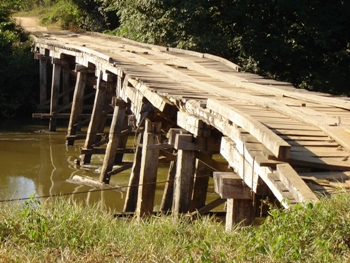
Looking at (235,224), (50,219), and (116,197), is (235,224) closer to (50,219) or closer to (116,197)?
(50,219)

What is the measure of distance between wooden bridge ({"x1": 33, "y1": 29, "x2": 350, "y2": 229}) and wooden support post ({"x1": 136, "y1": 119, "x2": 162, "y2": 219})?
1 cm

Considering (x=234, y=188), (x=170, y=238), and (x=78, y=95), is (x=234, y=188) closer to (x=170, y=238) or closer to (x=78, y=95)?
(x=170, y=238)

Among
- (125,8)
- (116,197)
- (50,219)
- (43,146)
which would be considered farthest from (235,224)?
(125,8)

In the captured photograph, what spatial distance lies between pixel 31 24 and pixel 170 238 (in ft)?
79.9

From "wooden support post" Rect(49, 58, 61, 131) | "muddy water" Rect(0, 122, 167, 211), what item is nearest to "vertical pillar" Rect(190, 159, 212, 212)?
"muddy water" Rect(0, 122, 167, 211)

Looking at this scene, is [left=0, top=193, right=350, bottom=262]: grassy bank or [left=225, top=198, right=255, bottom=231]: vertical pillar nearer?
[left=0, top=193, right=350, bottom=262]: grassy bank

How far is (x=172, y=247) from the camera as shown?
13.0 feet

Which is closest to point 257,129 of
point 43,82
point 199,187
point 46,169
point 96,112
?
point 199,187

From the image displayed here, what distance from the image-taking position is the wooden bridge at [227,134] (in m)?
4.36

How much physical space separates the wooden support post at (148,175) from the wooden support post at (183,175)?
2.67ft

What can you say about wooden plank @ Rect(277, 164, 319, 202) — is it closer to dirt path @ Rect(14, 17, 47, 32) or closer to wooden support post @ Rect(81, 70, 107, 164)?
wooden support post @ Rect(81, 70, 107, 164)

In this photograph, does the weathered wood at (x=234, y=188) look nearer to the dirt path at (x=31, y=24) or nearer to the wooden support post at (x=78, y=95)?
the wooden support post at (x=78, y=95)

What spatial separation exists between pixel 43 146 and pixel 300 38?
686 cm

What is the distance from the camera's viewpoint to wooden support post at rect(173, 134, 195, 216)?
6.27 metres
